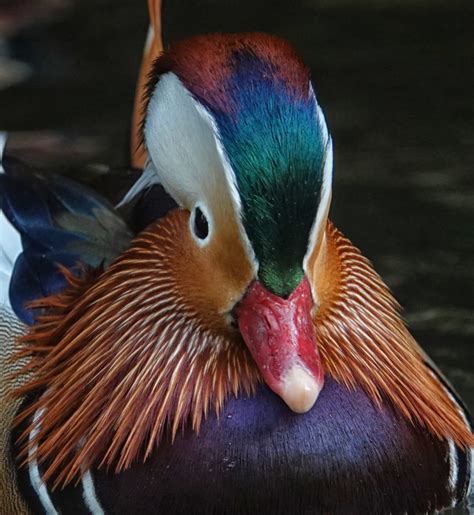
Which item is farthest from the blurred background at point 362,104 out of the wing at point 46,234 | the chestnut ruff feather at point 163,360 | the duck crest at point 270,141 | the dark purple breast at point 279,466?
the duck crest at point 270,141

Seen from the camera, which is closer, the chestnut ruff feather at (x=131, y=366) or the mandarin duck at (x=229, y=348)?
the mandarin duck at (x=229, y=348)

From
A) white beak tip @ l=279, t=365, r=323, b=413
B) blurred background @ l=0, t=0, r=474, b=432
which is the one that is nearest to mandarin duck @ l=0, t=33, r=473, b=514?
white beak tip @ l=279, t=365, r=323, b=413

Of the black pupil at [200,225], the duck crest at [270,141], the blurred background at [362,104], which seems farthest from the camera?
the blurred background at [362,104]

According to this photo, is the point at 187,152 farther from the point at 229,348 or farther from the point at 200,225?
the point at 229,348

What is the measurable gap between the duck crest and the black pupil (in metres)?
0.17

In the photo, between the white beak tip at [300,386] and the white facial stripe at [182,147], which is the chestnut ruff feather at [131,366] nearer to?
the white facial stripe at [182,147]

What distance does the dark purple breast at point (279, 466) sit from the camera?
9.08ft

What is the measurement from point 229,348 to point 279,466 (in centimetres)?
25

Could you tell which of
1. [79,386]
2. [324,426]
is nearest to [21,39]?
[79,386]

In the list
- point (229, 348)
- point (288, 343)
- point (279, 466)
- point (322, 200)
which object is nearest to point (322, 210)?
point (322, 200)

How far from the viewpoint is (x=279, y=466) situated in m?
2.76

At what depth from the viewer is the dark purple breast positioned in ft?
9.08

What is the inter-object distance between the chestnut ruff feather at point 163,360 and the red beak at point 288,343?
17 centimetres

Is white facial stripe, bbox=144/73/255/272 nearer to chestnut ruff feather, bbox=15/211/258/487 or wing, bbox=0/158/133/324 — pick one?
chestnut ruff feather, bbox=15/211/258/487
